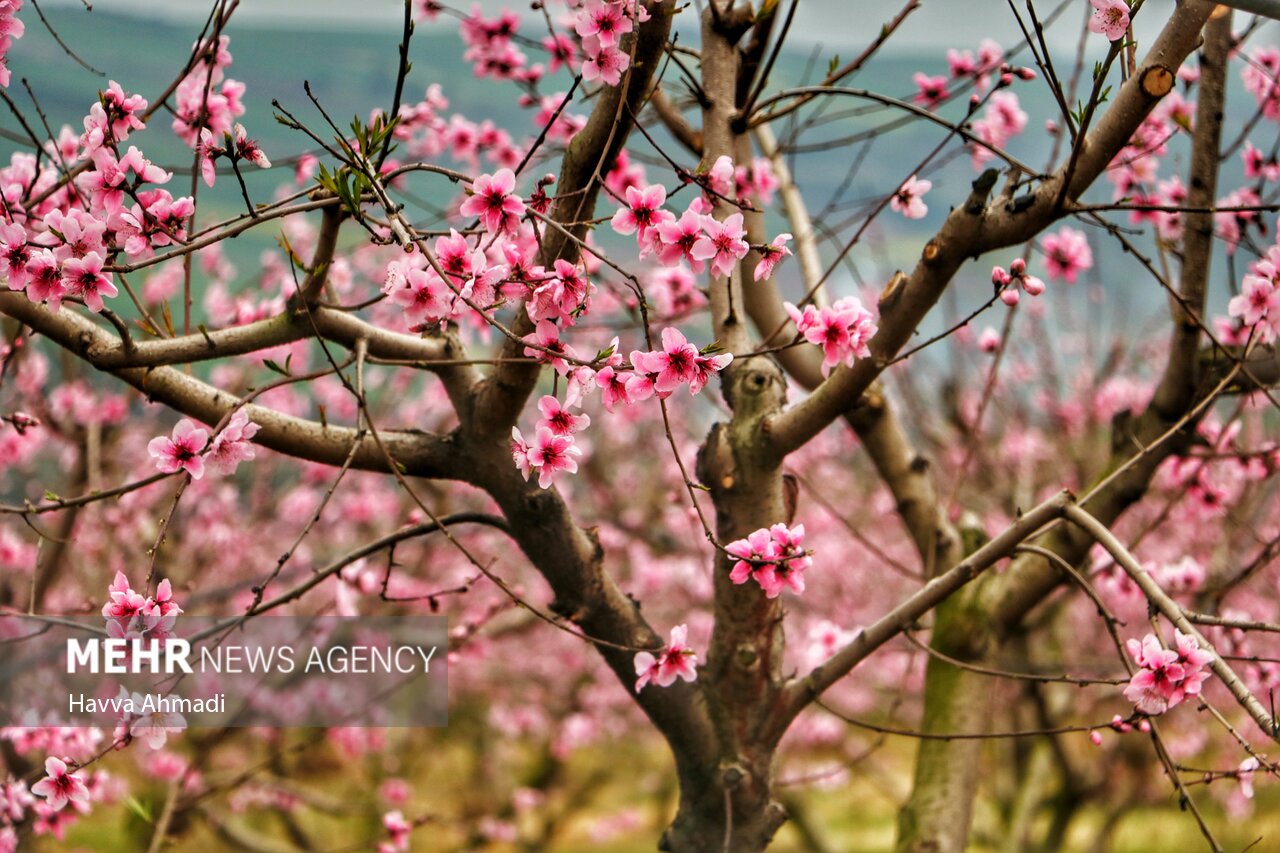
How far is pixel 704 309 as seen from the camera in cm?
288

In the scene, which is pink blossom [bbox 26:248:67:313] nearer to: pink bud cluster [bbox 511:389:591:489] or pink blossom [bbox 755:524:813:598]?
pink bud cluster [bbox 511:389:591:489]

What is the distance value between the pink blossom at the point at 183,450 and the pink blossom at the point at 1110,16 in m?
1.63

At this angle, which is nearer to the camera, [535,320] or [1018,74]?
[535,320]

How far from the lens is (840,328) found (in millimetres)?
1831

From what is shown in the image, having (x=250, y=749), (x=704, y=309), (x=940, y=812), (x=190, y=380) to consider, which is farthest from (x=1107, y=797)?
(x=190, y=380)

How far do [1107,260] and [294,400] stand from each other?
6435mm

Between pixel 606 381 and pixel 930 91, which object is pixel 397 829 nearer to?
pixel 606 381

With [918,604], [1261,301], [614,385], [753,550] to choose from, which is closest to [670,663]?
[753,550]

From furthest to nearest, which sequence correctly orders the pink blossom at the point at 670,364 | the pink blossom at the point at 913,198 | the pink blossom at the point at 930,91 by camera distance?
1. the pink blossom at the point at 930,91
2. the pink blossom at the point at 913,198
3. the pink blossom at the point at 670,364

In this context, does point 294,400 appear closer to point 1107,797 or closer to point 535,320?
point 535,320

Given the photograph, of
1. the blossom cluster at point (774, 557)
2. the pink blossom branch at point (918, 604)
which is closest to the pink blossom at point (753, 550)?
the blossom cluster at point (774, 557)

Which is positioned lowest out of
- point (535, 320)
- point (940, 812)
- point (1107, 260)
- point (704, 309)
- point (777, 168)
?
point (940, 812)

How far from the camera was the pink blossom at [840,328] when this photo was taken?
181 centimetres

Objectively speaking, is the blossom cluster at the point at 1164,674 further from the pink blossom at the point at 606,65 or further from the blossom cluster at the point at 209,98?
the blossom cluster at the point at 209,98
